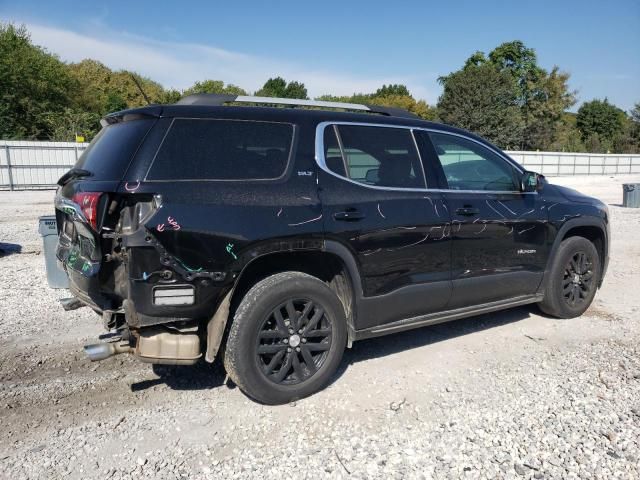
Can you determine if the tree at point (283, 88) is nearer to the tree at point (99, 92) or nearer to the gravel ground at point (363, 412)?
the tree at point (99, 92)

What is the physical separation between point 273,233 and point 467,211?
5.80ft

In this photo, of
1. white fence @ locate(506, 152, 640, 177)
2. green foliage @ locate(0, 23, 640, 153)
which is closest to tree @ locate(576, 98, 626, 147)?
green foliage @ locate(0, 23, 640, 153)

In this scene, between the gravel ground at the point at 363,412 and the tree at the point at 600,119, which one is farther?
the tree at the point at 600,119

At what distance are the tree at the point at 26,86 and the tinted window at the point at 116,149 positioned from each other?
35.3 m

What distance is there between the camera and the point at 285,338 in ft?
11.6

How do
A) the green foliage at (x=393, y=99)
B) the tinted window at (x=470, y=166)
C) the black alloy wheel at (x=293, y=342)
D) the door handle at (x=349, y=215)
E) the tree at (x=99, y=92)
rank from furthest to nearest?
the green foliage at (x=393, y=99), the tree at (x=99, y=92), the tinted window at (x=470, y=166), the door handle at (x=349, y=215), the black alloy wheel at (x=293, y=342)

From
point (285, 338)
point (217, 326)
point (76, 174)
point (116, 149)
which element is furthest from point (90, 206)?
point (285, 338)

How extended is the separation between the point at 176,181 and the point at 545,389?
2940 millimetres

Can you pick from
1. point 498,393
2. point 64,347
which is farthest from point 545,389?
point 64,347

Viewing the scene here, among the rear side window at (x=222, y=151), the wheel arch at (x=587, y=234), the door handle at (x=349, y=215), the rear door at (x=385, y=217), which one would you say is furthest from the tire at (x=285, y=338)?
the wheel arch at (x=587, y=234)

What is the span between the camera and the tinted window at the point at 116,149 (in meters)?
3.24

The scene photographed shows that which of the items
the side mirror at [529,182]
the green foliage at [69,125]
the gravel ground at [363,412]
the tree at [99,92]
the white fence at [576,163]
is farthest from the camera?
the tree at [99,92]

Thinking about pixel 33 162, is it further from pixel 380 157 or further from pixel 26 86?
pixel 380 157

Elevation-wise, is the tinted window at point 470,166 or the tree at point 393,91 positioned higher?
the tree at point 393,91
